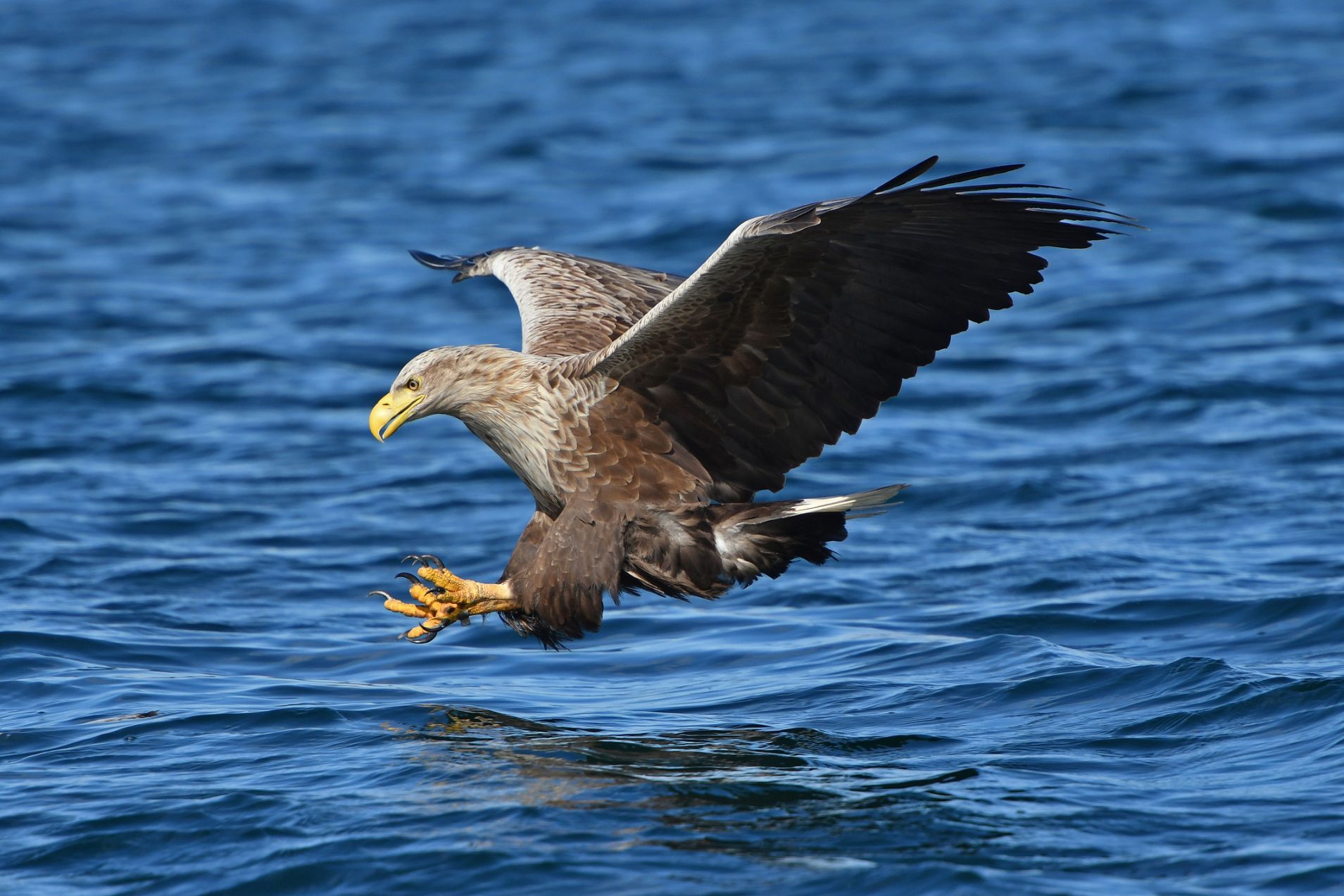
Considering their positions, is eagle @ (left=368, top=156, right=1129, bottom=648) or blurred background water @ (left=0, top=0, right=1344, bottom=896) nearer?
blurred background water @ (left=0, top=0, right=1344, bottom=896)

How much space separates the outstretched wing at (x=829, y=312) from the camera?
18.2 ft

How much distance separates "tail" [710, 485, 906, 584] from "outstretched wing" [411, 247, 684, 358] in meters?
1.04

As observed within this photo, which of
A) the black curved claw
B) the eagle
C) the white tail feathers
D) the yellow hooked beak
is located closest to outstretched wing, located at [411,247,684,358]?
the eagle

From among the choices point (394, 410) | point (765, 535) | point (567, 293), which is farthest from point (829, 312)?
point (567, 293)

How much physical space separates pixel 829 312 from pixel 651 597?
273 centimetres

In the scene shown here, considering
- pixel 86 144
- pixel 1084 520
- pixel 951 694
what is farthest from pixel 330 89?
pixel 951 694

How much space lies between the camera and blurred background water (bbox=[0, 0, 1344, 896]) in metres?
4.99

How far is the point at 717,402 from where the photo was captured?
6.01 metres

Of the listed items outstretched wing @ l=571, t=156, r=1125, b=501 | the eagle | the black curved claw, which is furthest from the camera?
the black curved claw

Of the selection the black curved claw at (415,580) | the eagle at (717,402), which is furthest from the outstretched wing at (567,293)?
the black curved claw at (415,580)

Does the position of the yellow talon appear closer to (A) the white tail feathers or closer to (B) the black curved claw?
(B) the black curved claw

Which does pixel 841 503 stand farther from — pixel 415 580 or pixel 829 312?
pixel 415 580

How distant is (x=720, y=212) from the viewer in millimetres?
15367

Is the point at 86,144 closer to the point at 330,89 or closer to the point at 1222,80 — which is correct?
the point at 330,89
